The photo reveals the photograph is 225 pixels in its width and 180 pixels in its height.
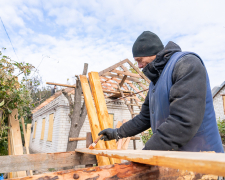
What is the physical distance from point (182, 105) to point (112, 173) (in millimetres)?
580

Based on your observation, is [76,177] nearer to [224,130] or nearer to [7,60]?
[7,60]

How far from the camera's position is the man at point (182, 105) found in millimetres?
1050

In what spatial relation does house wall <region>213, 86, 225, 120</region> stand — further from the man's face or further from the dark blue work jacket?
the dark blue work jacket

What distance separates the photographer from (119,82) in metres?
9.36

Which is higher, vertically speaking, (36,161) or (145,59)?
(145,59)

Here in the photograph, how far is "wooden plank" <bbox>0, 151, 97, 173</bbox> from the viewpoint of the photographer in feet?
5.63

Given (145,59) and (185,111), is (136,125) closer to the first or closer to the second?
(145,59)

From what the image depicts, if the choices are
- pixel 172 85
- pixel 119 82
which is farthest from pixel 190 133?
pixel 119 82

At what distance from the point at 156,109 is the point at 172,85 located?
0.29 meters

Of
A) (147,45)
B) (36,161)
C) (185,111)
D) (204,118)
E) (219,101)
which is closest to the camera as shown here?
(185,111)

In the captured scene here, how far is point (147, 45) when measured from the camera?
1.65 metres

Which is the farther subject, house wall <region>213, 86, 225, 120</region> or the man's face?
house wall <region>213, 86, 225, 120</region>

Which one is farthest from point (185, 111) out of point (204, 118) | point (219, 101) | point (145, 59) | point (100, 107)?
point (219, 101)

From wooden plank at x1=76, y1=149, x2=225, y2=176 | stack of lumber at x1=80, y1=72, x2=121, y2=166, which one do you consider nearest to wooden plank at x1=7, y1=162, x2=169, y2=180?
wooden plank at x1=76, y1=149, x2=225, y2=176
